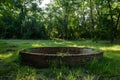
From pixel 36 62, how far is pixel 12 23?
25.8 metres

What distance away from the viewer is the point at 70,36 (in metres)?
34.2

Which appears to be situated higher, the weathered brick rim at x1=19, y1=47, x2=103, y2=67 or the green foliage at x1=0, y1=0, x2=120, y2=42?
the green foliage at x1=0, y1=0, x2=120, y2=42

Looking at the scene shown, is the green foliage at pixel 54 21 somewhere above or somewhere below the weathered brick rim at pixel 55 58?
above

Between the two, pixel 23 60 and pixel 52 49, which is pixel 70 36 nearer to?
pixel 52 49

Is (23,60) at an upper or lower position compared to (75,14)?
lower

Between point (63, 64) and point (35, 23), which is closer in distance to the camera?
point (63, 64)

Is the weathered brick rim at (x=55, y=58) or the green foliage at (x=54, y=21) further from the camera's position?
the green foliage at (x=54, y=21)

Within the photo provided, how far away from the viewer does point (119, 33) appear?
28.4m

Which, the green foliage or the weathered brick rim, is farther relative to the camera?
Result: the green foliage

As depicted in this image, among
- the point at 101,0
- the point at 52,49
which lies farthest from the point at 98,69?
the point at 101,0

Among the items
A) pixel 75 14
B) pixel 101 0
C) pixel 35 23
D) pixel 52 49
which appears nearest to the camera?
pixel 52 49

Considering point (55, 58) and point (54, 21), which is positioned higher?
point (54, 21)

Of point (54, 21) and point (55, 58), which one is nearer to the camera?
point (55, 58)

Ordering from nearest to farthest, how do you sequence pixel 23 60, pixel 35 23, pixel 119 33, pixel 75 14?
pixel 23 60, pixel 119 33, pixel 35 23, pixel 75 14
